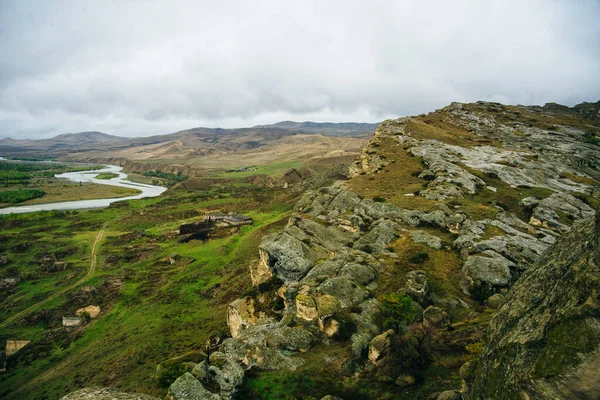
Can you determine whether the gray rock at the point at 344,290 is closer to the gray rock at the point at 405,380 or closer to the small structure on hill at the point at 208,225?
the gray rock at the point at 405,380

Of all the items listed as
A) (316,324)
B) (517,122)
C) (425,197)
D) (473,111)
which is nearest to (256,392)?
(316,324)

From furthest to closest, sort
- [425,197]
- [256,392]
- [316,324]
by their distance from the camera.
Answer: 1. [425,197]
2. [316,324]
3. [256,392]

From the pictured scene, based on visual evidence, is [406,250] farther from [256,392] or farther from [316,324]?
[256,392]

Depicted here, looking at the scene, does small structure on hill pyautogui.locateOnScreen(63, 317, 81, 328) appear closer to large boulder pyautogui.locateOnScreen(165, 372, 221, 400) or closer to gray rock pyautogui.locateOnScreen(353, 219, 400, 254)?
large boulder pyautogui.locateOnScreen(165, 372, 221, 400)

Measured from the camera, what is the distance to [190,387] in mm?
16438

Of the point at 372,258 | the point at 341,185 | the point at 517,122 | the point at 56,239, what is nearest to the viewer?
the point at 372,258

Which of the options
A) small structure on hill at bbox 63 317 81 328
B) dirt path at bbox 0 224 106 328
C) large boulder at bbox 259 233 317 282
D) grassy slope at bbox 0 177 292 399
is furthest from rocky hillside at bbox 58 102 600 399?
dirt path at bbox 0 224 106 328

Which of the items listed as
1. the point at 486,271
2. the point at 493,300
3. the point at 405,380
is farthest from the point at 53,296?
the point at 486,271

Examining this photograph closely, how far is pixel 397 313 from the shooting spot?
23047mm

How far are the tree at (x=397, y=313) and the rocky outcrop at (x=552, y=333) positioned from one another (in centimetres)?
1030

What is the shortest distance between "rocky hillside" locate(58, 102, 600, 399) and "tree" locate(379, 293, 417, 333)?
0.28 ft

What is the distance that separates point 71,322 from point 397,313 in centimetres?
5330

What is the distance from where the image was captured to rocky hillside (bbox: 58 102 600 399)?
18.4 m

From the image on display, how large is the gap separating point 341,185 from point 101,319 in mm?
49914
